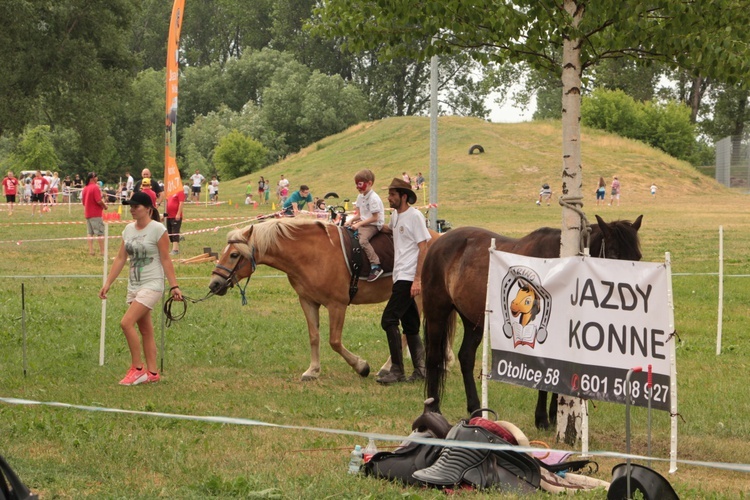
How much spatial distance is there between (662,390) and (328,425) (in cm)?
315

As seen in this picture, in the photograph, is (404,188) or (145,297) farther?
(404,188)

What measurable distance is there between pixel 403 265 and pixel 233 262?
202 centimetres

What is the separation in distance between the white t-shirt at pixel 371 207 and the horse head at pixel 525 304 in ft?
12.6

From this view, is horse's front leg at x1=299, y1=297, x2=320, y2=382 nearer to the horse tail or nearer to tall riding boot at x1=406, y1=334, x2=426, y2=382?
tall riding boot at x1=406, y1=334, x2=426, y2=382

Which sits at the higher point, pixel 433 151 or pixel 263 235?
pixel 433 151

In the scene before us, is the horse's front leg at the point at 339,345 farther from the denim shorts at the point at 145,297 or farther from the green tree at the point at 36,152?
the green tree at the point at 36,152

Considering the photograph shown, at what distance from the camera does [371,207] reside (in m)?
12.1

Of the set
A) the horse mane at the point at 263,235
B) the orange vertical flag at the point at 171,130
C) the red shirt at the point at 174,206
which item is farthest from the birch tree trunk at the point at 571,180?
the red shirt at the point at 174,206

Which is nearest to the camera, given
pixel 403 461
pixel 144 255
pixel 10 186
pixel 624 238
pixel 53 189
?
pixel 403 461

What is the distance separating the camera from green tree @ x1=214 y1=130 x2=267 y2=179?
76750 mm

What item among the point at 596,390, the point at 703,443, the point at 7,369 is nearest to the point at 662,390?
the point at 596,390

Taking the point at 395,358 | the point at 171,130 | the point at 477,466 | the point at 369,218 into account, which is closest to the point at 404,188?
the point at 369,218

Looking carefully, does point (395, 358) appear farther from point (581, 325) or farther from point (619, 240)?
point (581, 325)

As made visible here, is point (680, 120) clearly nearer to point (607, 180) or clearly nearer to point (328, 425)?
point (607, 180)
